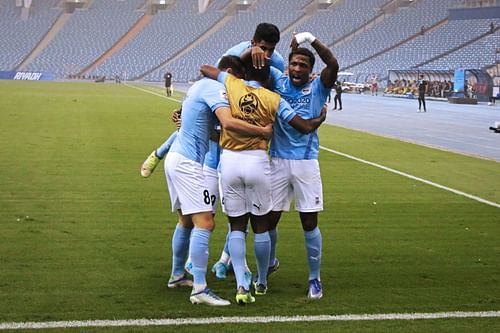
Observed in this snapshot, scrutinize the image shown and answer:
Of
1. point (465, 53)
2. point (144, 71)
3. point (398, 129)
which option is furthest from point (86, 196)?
point (144, 71)

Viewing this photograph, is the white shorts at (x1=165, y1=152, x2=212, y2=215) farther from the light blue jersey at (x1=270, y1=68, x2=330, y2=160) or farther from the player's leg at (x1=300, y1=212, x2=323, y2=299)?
the player's leg at (x1=300, y1=212, x2=323, y2=299)

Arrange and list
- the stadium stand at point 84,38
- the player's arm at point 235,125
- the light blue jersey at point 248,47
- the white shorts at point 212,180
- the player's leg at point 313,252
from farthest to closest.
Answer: the stadium stand at point 84,38 < the white shorts at point 212,180 < the light blue jersey at point 248,47 < the player's leg at point 313,252 < the player's arm at point 235,125

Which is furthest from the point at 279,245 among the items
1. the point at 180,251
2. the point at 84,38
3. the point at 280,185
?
the point at 84,38

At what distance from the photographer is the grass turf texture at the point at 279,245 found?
6.81m

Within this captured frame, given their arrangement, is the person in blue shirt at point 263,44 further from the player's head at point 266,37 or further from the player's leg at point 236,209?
the player's leg at point 236,209

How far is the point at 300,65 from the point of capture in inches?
276

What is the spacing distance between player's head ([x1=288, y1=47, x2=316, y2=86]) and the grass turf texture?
1.76 m

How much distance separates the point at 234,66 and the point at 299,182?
3.56ft

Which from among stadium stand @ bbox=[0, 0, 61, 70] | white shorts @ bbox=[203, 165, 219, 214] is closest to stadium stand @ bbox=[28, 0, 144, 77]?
stadium stand @ bbox=[0, 0, 61, 70]

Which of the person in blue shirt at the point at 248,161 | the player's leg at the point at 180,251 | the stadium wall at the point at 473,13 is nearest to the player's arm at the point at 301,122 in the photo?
the person in blue shirt at the point at 248,161

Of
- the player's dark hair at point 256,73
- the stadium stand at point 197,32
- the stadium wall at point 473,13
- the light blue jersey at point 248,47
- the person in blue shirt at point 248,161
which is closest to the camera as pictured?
the person in blue shirt at point 248,161

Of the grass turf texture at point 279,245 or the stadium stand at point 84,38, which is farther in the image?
the stadium stand at point 84,38

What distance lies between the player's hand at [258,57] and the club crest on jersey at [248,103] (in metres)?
0.25

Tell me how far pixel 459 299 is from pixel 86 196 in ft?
22.8
